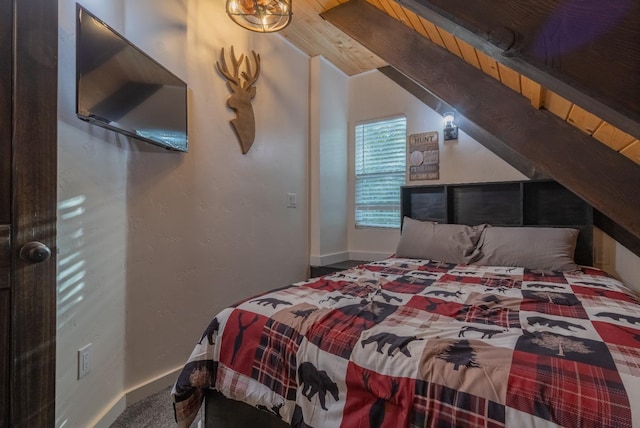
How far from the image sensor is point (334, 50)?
2906 millimetres

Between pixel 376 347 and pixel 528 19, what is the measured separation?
84cm

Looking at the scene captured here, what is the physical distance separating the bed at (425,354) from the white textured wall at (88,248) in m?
0.55

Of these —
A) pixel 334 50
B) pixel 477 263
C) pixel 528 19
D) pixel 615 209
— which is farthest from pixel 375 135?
pixel 528 19

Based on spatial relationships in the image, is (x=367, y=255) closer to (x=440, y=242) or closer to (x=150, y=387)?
(x=440, y=242)

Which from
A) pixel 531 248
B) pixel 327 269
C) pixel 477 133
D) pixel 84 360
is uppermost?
pixel 477 133

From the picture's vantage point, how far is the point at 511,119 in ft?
5.40

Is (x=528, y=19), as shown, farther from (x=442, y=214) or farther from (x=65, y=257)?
(x=442, y=214)

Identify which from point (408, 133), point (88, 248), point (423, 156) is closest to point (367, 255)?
point (423, 156)

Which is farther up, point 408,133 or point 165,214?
point 408,133

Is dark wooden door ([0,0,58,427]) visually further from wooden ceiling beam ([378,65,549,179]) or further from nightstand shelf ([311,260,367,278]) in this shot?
nightstand shelf ([311,260,367,278])

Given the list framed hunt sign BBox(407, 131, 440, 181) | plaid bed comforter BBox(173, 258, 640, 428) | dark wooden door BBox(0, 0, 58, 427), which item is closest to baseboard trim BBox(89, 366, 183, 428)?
plaid bed comforter BBox(173, 258, 640, 428)

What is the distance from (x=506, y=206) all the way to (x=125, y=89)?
277cm

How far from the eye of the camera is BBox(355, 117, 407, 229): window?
3.17 meters

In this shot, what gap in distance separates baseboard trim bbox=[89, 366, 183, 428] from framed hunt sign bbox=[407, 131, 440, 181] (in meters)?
2.55
